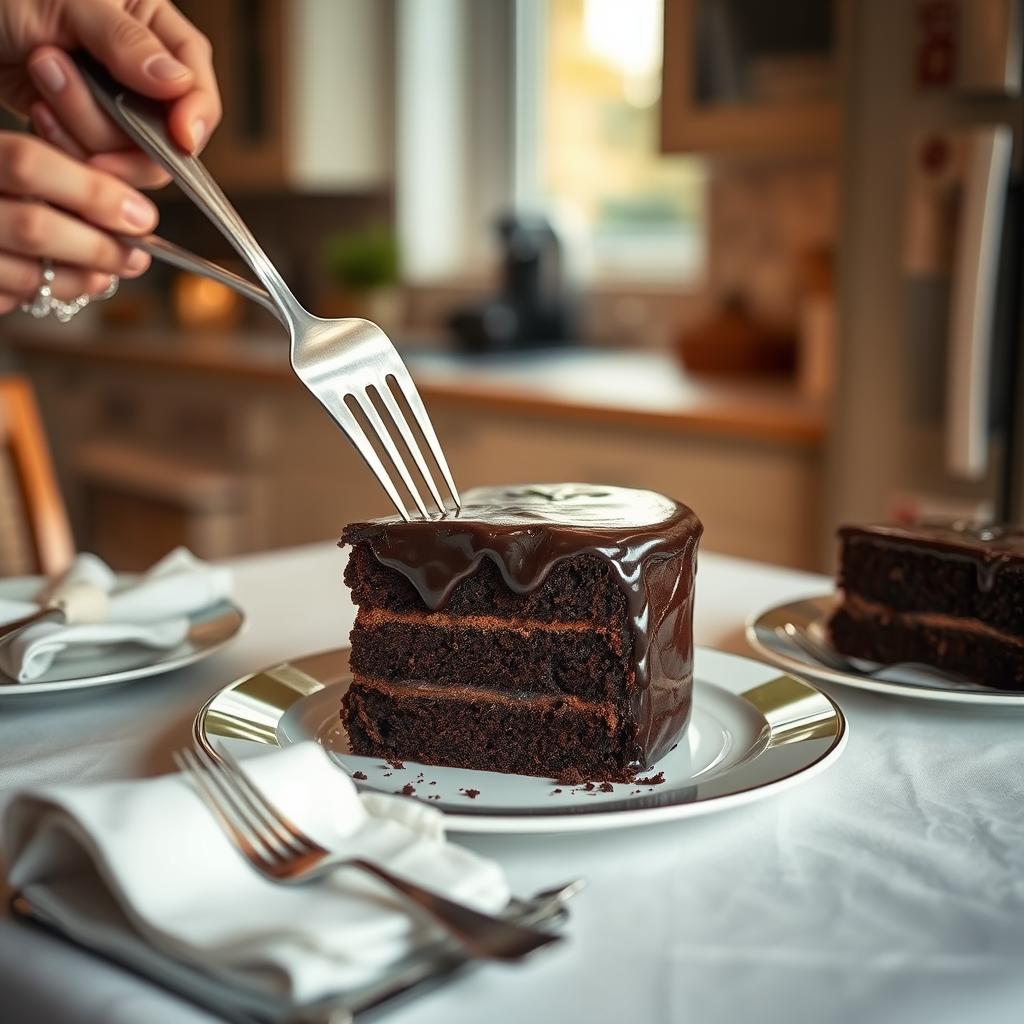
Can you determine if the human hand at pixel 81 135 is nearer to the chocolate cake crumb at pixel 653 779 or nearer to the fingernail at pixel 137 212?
the fingernail at pixel 137 212

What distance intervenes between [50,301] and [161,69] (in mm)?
254

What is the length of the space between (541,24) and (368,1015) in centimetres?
374

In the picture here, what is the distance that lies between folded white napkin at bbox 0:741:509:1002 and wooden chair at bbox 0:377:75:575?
1.32 meters

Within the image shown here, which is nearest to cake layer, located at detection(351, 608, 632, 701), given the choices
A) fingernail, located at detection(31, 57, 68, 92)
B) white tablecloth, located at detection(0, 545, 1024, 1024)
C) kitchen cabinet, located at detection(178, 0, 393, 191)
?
white tablecloth, located at detection(0, 545, 1024, 1024)

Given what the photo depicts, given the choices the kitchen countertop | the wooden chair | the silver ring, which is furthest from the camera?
the kitchen countertop

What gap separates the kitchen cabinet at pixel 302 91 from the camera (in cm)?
389

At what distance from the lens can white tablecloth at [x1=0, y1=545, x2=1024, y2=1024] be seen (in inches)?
21.6

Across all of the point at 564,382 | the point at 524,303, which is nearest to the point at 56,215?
the point at 564,382

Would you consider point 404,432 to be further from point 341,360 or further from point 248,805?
point 248,805

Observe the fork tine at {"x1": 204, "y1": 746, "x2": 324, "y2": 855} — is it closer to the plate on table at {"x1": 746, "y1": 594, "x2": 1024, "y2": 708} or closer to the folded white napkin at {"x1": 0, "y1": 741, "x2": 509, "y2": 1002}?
the folded white napkin at {"x1": 0, "y1": 741, "x2": 509, "y2": 1002}

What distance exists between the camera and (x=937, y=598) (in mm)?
1050

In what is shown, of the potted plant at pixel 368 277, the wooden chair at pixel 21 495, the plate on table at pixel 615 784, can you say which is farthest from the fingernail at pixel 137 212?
the potted plant at pixel 368 277

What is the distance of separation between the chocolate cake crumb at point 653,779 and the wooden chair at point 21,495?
51.0 inches

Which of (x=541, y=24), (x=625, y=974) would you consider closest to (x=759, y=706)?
(x=625, y=974)
